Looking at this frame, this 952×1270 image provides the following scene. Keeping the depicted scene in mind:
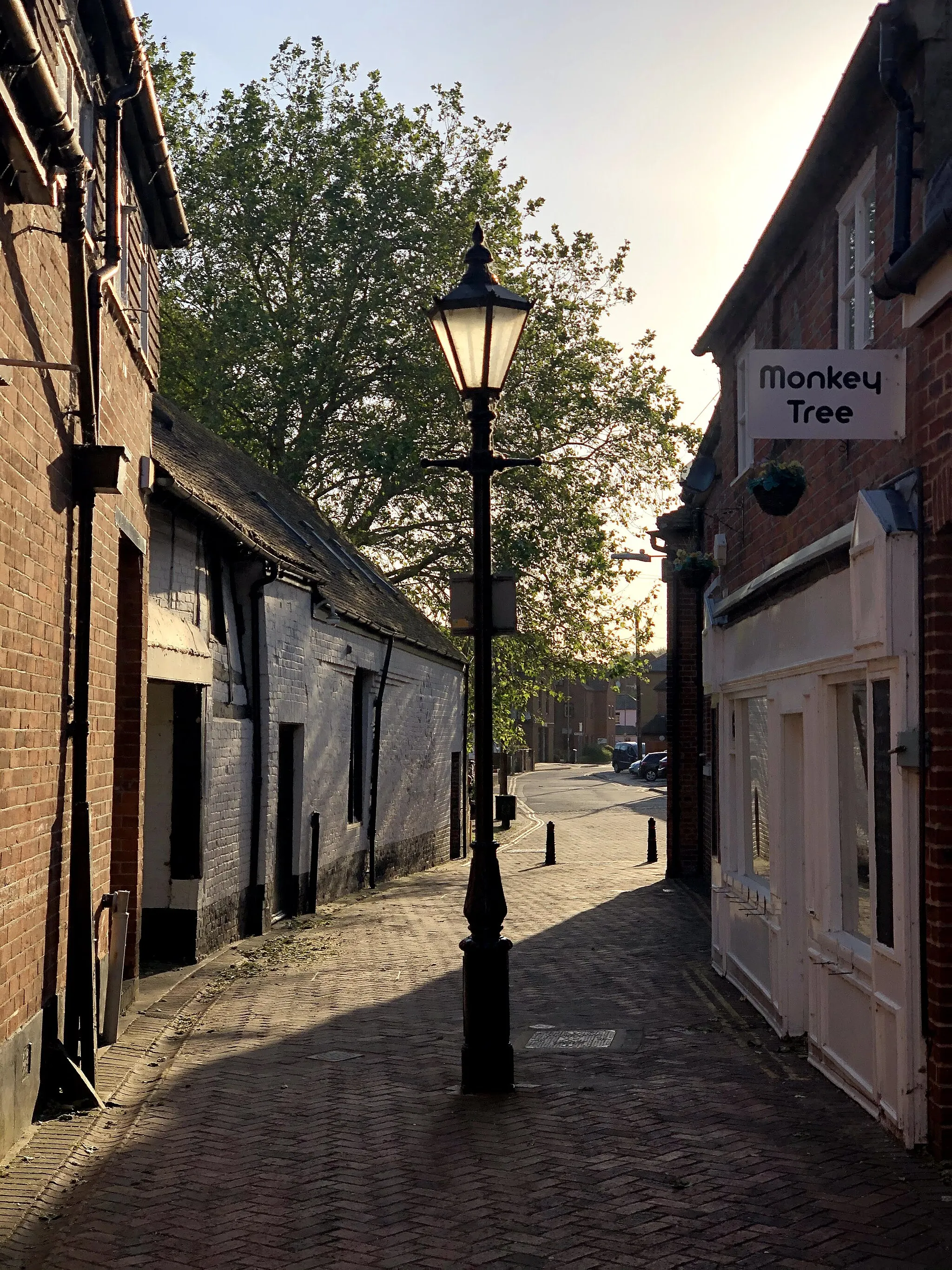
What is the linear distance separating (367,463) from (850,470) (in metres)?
19.2

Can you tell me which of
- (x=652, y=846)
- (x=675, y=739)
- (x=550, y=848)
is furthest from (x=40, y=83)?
(x=652, y=846)

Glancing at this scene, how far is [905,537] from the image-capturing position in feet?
20.4

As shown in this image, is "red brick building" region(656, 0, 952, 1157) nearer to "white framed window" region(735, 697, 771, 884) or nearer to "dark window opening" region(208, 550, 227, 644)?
"white framed window" region(735, 697, 771, 884)

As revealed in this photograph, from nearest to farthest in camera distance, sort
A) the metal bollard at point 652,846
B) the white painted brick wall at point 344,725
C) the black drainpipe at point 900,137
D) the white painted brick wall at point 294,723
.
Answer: the black drainpipe at point 900,137, the white painted brick wall at point 294,723, the white painted brick wall at point 344,725, the metal bollard at point 652,846

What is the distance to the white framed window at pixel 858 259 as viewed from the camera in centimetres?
751

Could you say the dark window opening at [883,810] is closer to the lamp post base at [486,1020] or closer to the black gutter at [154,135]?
the lamp post base at [486,1020]

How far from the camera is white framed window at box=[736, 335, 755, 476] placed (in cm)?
1123

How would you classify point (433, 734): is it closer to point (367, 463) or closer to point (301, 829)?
point (367, 463)

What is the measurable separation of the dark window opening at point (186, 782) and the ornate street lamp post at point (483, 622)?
4485mm

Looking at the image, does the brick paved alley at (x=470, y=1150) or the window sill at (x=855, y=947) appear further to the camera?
the window sill at (x=855, y=947)

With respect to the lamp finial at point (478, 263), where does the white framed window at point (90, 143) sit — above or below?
above

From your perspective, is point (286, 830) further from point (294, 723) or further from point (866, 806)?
point (866, 806)

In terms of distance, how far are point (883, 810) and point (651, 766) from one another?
6236 centimetres

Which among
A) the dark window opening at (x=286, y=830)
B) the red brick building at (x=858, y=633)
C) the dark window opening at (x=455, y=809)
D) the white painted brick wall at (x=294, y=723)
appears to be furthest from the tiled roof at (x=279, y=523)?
the red brick building at (x=858, y=633)
